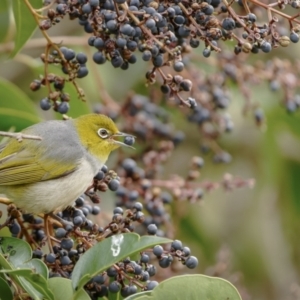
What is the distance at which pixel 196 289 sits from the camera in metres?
2.36

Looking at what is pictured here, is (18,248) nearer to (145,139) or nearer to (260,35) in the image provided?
(260,35)

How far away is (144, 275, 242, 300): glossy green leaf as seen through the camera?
7.68ft

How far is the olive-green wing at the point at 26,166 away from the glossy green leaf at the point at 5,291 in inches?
31.9

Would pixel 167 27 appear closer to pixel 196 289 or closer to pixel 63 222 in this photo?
pixel 63 222

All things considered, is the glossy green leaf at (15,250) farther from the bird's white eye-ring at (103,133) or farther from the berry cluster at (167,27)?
the bird's white eye-ring at (103,133)

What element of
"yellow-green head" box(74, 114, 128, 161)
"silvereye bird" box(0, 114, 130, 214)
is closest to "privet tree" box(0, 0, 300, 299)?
"silvereye bird" box(0, 114, 130, 214)

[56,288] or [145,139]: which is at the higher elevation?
[56,288]


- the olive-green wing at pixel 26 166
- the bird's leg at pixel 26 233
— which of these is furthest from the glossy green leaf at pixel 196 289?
the olive-green wing at pixel 26 166

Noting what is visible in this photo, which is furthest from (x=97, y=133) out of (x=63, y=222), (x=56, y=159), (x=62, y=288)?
(x=62, y=288)

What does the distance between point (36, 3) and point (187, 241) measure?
2781 millimetres

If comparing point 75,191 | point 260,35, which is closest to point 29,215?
point 75,191

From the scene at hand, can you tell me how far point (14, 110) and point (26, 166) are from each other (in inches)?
13.1

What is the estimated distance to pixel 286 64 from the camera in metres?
4.16

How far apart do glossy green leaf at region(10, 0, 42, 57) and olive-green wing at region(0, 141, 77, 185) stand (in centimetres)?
45
